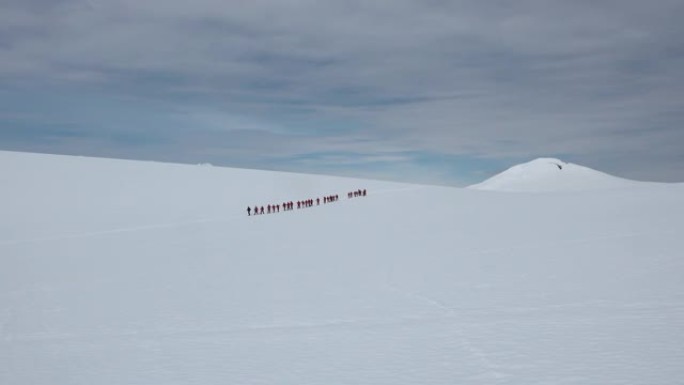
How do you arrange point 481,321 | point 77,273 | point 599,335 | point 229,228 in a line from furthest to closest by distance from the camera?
1. point 229,228
2. point 77,273
3. point 481,321
4. point 599,335

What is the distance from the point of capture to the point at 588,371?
679cm

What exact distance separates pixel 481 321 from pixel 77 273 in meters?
11.5

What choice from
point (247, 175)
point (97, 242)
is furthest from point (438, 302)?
point (247, 175)

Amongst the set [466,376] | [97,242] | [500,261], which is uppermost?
[97,242]

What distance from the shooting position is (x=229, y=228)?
27.7m

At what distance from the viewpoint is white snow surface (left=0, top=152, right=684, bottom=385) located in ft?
24.4

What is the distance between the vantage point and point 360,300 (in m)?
11.6

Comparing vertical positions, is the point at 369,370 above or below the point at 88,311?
below

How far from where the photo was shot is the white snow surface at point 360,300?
745 cm

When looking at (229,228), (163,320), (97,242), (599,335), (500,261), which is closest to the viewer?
(599,335)

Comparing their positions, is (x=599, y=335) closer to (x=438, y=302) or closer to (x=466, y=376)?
(x=466, y=376)

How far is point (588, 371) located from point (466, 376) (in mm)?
1288

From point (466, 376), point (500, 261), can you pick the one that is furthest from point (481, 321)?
point (500, 261)

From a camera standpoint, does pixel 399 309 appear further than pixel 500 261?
No
